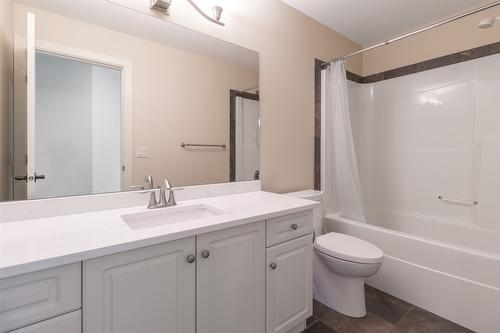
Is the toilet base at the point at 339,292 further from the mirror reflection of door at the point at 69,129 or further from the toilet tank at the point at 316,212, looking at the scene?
the mirror reflection of door at the point at 69,129

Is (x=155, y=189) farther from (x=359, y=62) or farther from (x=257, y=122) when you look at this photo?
(x=359, y=62)

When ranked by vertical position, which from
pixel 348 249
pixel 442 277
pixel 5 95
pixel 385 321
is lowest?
pixel 385 321

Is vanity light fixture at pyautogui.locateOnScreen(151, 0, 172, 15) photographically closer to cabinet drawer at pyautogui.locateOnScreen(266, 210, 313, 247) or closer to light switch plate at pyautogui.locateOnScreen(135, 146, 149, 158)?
light switch plate at pyautogui.locateOnScreen(135, 146, 149, 158)

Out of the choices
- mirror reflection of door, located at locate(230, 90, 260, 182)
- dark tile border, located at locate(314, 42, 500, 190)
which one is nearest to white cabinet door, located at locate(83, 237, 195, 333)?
mirror reflection of door, located at locate(230, 90, 260, 182)

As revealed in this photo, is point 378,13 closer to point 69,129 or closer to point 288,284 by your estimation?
point 288,284

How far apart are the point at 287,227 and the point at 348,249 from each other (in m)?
0.57

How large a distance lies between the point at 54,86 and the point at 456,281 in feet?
8.04

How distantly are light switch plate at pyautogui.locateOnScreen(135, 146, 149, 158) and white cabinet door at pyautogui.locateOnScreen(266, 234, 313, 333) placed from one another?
0.85 metres

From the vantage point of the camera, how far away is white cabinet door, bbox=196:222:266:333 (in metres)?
1.02

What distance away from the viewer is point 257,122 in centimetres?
188

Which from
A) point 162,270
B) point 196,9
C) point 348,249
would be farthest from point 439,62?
point 162,270

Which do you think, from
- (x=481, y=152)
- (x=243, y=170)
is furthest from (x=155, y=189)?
(x=481, y=152)

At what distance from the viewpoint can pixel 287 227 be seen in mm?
1331

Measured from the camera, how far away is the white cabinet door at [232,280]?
1.02 metres
